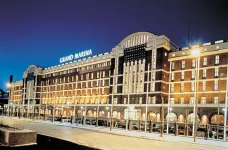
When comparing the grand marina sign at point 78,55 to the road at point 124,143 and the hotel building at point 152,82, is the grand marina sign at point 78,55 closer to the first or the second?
the hotel building at point 152,82

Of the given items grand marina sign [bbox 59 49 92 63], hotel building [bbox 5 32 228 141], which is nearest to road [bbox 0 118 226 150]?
hotel building [bbox 5 32 228 141]

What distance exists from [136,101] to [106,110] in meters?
A: 11.4

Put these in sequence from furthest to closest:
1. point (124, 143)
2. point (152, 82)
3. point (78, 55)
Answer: point (78, 55) < point (152, 82) < point (124, 143)

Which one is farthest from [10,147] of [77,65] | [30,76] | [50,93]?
[30,76]

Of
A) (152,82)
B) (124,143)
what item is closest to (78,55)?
(152,82)

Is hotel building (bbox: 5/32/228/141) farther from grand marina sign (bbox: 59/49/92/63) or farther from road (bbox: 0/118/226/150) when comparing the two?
road (bbox: 0/118/226/150)

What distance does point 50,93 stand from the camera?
350ft

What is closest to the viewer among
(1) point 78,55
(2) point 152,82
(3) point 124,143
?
(3) point 124,143

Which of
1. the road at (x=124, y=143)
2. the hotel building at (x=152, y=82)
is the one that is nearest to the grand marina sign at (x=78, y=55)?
the hotel building at (x=152, y=82)

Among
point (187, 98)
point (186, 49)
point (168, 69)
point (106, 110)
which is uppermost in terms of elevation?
point (186, 49)

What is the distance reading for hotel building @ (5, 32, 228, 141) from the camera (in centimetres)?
5519

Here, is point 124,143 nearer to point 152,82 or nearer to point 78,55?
point 152,82

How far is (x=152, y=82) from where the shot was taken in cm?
6412

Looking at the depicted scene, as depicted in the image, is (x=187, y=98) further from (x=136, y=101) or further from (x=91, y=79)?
(x=91, y=79)
